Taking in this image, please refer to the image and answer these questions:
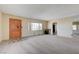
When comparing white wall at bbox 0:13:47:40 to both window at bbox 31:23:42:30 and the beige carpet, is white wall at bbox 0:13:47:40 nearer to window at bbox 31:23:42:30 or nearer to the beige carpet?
window at bbox 31:23:42:30

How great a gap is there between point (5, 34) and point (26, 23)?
279 cm

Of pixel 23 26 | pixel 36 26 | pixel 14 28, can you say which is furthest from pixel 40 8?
pixel 36 26

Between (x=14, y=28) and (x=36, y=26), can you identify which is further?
(x=36, y=26)

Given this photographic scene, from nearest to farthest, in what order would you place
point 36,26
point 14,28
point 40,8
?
point 40,8 → point 14,28 → point 36,26

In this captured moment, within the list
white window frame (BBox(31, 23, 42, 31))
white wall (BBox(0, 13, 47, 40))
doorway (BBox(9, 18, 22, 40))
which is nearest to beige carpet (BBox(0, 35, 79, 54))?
white wall (BBox(0, 13, 47, 40))

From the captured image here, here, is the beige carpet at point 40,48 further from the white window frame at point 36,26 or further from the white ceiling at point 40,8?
the white window frame at point 36,26

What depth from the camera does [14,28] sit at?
23.8 feet

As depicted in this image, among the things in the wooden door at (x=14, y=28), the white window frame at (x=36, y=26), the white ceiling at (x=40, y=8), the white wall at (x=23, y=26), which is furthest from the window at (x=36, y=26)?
the white ceiling at (x=40, y=8)

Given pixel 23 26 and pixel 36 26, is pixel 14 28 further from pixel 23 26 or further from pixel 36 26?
pixel 36 26

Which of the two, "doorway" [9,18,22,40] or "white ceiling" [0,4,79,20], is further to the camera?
"doorway" [9,18,22,40]

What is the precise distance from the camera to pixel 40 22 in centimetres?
1096

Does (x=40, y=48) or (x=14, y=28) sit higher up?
(x=14, y=28)

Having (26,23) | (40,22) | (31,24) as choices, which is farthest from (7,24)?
(40,22)

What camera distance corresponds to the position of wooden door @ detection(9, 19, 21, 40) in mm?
6964
